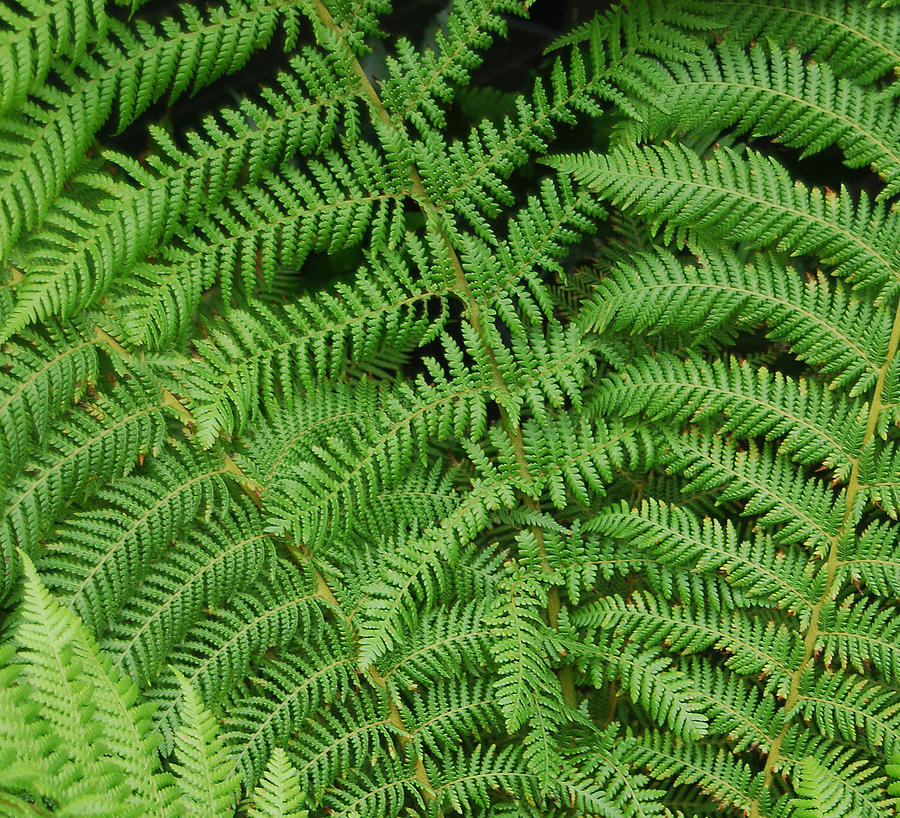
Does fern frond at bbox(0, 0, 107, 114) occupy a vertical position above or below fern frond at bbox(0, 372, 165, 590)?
above

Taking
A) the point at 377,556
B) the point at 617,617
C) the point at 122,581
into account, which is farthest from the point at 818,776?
the point at 122,581

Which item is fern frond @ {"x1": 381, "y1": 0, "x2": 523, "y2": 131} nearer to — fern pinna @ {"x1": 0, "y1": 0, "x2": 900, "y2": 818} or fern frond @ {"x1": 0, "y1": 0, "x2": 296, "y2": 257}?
fern pinna @ {"x1": 0, "y1": 0, "x2": 900, "y2": 818}

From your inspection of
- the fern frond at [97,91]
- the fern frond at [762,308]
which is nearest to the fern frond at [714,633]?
the fern frond at [762,308]

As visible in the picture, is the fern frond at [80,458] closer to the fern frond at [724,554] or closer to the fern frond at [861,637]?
the fern frond at [724,554]

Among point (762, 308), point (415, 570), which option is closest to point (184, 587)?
point (415, 570)

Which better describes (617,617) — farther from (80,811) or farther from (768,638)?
(80,811)

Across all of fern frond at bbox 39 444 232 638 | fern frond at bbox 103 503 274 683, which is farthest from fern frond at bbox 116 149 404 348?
fern frond at bbox 103 503 274 683

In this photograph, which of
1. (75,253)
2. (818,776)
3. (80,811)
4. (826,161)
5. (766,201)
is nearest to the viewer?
(80,811)

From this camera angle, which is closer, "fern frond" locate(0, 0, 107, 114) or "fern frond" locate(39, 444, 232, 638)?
"fern frond" locate(0, 0, 107, 114)

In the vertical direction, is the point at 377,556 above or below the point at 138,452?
below
